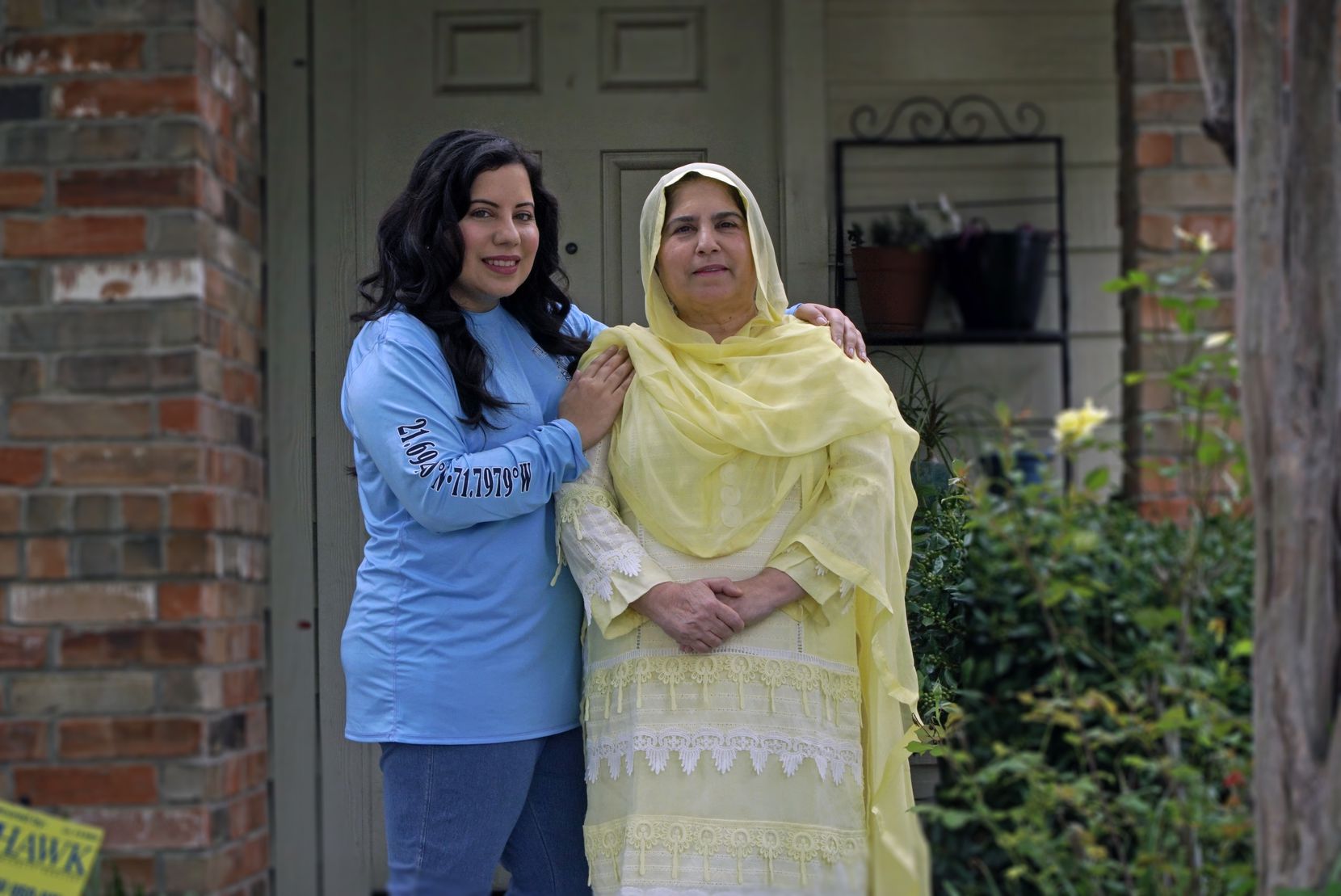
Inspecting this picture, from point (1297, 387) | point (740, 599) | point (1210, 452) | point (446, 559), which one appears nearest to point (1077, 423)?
point (1210, 452)

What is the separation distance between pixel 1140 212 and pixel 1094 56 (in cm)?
51

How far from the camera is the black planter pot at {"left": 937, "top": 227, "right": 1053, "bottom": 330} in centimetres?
357

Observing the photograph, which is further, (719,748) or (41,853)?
(41,853)

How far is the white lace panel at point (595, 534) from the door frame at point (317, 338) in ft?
1.34

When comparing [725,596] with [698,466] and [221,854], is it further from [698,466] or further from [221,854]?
[221,854]

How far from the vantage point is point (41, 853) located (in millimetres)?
2139

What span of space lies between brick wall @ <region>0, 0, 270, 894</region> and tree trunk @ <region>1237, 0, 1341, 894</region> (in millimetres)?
1939

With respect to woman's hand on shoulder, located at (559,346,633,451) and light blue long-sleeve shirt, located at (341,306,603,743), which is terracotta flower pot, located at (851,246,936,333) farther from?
light blue long-sleeve shirt, located at (341,306,603,743)

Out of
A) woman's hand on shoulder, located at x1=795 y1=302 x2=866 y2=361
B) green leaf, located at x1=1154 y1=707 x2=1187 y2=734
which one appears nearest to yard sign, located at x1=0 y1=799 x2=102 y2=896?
woman's hand on shoulder, located at x1=795 y1=302 x2=866 y2=361

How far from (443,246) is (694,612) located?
0.59 metres

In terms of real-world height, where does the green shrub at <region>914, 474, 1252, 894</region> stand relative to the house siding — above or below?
below

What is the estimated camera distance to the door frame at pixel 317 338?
7.18ft

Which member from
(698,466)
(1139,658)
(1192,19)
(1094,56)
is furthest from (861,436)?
(1094,56)

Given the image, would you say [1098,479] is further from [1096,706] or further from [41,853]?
[41,853]
